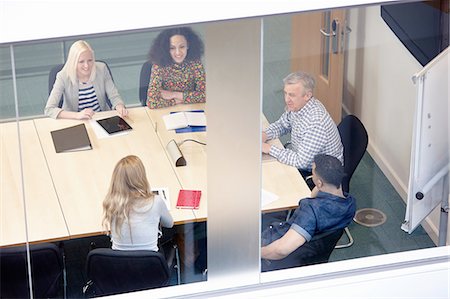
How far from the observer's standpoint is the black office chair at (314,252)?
15.4 feet

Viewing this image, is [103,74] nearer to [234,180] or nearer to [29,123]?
[29,123]

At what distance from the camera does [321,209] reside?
4770mm

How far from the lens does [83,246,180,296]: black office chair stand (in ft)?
15.2

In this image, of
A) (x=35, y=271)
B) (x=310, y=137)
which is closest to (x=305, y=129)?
(x=310, y=137)

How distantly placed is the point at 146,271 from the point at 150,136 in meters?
0.61

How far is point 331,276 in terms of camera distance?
15.1 ft

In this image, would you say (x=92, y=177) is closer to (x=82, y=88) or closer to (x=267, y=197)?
(x=82, y=88)

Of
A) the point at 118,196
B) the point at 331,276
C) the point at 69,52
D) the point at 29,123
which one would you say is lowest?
the point at 331,276

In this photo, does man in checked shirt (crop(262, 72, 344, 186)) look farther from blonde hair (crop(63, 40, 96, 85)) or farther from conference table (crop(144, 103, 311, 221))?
blonde hair (crop(63, 40, 96, 85))

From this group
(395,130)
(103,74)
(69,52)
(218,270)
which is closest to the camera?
(69,52)

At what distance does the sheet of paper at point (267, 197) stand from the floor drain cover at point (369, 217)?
1.49 ft

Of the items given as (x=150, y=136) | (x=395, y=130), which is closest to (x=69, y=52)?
(x=150, y=136)

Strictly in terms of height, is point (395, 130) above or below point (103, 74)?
below

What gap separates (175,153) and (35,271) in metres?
0.82
